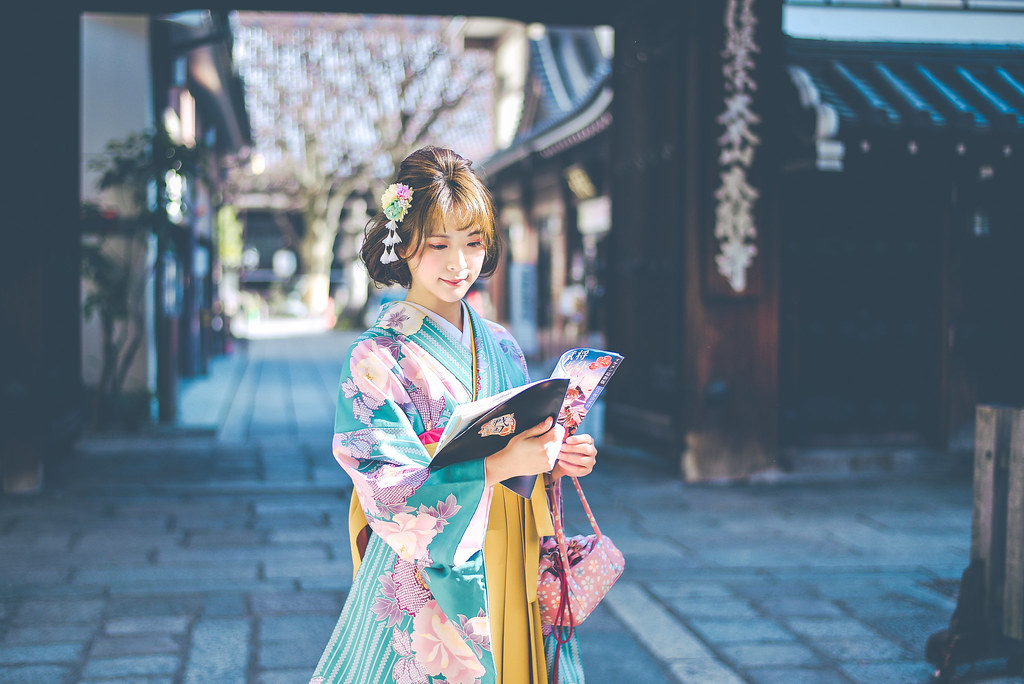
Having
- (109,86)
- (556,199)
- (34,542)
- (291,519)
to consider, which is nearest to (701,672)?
(291,519)

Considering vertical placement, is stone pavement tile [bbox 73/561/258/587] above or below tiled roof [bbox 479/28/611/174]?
below

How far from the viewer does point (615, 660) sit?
3861 millimetres

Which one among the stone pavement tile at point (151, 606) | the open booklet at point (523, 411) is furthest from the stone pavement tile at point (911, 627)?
the stone pavement tile at point (151, 606)

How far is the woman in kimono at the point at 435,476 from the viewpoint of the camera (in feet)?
6.61

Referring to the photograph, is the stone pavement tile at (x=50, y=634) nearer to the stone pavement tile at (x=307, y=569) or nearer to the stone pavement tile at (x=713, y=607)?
the stone pavement tile at (x=307, y=569)

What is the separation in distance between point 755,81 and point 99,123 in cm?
661

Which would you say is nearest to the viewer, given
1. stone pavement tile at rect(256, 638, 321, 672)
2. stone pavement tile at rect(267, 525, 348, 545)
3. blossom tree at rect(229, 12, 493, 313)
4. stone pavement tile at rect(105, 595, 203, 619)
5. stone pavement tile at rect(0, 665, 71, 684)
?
stone pavement tile at rect(0, 665, 71, 684)

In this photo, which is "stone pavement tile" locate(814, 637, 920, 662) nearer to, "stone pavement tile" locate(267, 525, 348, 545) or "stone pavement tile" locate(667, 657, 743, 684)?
"stone pavement tile" locate(667, 657, 743, 684)

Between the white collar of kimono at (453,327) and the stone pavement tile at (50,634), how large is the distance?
2.63 meters

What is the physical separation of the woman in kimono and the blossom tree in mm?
24808

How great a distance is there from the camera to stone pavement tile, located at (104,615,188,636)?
4.08 m

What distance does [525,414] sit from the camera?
6.37ft

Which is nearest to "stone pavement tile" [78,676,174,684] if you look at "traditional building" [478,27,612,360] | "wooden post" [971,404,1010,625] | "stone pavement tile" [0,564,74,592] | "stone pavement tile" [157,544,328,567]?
"stone pavement tile" [0,564,74,592]

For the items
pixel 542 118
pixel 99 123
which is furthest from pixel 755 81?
pixel 542 118
